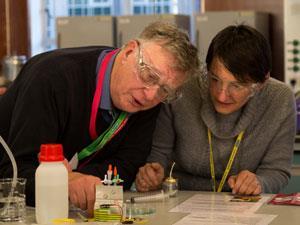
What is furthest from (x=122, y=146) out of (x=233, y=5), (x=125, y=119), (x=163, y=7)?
(x=163, y=7)

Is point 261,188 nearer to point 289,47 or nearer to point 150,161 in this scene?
point 150,161

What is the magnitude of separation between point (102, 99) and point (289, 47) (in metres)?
2.18

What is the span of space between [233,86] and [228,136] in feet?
0.80

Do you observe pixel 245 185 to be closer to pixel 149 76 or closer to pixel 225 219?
pixel 225 219

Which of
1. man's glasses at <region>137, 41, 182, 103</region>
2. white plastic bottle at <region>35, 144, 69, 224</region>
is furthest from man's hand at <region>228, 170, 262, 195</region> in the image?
white plastic bottle at <region>35, 144, 69, 224</region>

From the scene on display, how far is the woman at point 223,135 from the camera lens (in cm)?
242

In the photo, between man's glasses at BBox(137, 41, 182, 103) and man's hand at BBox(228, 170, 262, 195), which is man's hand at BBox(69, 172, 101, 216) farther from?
man's hand at BBox(228, 170, 262, 195)

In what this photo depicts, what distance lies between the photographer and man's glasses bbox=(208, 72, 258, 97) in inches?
92.4

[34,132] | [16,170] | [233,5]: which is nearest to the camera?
[16,170]

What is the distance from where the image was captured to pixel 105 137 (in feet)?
7.38

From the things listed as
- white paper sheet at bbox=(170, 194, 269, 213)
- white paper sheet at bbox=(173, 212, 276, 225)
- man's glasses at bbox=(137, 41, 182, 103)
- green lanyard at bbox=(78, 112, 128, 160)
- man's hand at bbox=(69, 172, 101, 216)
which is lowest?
white paper sheet at bbox=(170, 194, 269, 213)

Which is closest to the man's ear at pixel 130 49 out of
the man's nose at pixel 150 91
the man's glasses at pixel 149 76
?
the man's glasses at pixel 149 76

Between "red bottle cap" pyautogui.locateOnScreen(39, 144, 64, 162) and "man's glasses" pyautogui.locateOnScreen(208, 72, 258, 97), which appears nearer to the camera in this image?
"red bottle cap" pyautogui.locateOnScreen(39, 144, 64, 162)

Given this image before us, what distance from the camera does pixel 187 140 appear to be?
8.43ft
